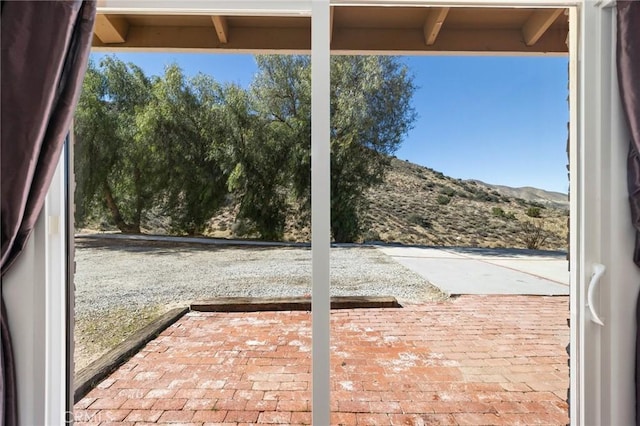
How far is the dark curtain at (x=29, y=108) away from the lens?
2.71 ft

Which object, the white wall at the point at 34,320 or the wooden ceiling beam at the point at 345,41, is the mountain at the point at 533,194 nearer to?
the wooden ceiling beam at the point at 345,41

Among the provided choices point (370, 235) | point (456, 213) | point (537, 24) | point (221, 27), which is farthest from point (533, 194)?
point (221, 27)

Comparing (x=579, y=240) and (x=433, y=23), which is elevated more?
(x=433, y=23)

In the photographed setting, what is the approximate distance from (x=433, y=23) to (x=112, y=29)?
4.72 feet

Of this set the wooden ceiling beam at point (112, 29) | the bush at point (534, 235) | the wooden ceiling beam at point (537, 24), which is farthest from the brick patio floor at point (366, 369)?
the wooden ceiling beam at point (537, 24)

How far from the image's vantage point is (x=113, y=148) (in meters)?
1.44

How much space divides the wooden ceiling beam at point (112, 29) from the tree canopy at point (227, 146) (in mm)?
103

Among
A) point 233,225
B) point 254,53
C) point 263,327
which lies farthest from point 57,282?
point 254,53

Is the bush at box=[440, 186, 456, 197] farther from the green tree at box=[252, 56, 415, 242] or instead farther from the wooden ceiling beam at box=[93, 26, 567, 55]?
the wooden ceiling beam at box=[93, 26, 567, 55]

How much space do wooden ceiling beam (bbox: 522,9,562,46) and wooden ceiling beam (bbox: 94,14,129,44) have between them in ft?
6.25

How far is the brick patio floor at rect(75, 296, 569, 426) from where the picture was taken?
1473 millimetres

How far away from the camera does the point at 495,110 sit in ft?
6.66

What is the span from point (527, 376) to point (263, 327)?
164 cm

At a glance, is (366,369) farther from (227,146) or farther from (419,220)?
(227,146)
